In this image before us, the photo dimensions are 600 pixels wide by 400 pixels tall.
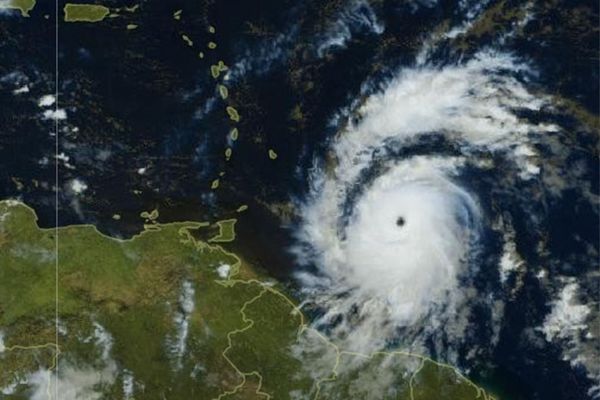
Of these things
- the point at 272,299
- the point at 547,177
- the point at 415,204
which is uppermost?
the point at 547,177

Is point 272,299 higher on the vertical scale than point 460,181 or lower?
lower

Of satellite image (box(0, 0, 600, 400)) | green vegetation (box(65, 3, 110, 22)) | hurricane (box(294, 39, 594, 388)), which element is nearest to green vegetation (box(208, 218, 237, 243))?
Result: satellite image (box(0, 0, 600, 400))

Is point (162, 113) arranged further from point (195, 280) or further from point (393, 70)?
point (393, 70)

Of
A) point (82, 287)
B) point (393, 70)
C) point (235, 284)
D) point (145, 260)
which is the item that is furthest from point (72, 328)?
point (393, 70)

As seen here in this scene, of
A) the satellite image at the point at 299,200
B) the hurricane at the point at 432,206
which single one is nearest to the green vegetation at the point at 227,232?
the satellite image at the point at 299,200

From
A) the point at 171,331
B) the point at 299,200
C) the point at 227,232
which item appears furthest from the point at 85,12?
the point at 171,331

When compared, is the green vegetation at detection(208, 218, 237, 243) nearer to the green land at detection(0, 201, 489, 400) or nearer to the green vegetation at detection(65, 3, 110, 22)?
the green land at detection(0, 201, 489, 400)
